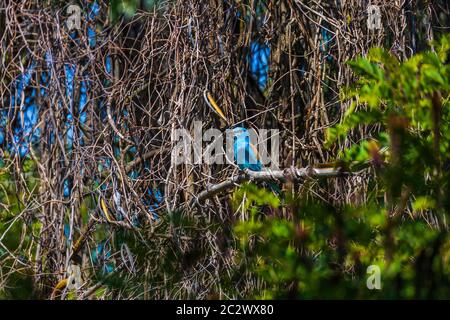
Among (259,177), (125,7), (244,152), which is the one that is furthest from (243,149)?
(125,7)

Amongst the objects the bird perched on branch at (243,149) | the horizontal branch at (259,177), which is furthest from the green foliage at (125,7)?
the horizontal branch at (259,177)

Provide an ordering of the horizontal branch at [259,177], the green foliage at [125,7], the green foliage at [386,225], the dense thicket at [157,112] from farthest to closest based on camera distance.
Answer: the green foliage at [125,7]
the dense thicket at [157,112]
the horizontal branch at [259,177]
the green foliage at [386,225]

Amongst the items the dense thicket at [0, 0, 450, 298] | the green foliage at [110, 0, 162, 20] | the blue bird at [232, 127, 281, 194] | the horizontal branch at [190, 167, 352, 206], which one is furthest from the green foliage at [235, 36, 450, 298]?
the green foliage at [110, 0, 162, 20]

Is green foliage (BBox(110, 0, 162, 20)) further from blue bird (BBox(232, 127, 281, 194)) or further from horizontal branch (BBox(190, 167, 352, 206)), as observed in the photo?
horizontal branch (BBox(190, 167, 352, 206))

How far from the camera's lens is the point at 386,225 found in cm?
153

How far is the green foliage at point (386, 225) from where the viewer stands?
150 centimetres

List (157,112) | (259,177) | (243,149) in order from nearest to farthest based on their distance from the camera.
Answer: (259,177)
(243,149)
(157,112)

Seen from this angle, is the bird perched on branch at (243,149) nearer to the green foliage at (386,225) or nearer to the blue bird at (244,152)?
the blue bird at (244,152)

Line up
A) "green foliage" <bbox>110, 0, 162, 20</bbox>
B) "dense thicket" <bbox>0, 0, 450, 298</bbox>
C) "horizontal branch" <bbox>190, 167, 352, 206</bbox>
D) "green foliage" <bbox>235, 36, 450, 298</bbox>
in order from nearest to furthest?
"green foliage" <bbox>235, 36, 450, 298</bbox>
"horizontal branch" <bbox>190, 167, 352, 206</bbox>
"dense thicket" <bbox>0, 0, 450, 298</bbox>
"green foliage" <bbox>110, 0, 162, 20</bbox>

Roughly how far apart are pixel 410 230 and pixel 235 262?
4.01ft

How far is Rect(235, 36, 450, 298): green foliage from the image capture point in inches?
59.1

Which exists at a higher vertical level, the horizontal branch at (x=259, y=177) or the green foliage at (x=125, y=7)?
the green foliage at (x=125, y=7)

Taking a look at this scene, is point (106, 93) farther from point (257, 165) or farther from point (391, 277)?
point (391, 277)

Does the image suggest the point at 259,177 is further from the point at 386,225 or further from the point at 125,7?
the point at 386,225
